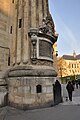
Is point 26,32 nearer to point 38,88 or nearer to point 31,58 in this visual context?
point 31,58

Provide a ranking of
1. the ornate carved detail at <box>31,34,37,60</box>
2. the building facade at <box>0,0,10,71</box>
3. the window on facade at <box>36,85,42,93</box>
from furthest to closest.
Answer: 1. the building facade at <box>0,0,10,71</box>
2. the ornate carved detail at <box>31,34,37,60</box>
3. the window on facade at <box>36,85,42,93</box>

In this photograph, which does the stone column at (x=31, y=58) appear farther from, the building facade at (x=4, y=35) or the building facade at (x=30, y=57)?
the building facade at (x=4, y=35)

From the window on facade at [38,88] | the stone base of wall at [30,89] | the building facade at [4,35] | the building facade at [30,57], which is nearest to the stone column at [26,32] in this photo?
the building facade at [30,57]

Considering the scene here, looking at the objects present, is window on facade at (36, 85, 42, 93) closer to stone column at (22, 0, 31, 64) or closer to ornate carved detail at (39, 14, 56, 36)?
stone column at (22, 0, 31, 64)

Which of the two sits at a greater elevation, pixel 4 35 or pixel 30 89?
pixel 4 35

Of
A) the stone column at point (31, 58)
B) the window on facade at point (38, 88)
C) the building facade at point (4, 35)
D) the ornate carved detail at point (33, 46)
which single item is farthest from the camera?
the building facade at point (4, 35)

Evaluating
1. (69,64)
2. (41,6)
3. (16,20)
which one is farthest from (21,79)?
(69,64)

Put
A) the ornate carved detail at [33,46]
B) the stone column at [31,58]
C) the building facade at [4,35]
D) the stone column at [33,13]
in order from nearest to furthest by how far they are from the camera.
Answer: the stone column at [31,58] < the ornate carved detail at [33,46] < the stone column at [33,13] < the building facade at [4,35]

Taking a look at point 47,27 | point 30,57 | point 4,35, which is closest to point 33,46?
point 30,57

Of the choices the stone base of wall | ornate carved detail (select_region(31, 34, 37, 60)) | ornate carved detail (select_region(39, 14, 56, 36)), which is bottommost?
the stone base of wall

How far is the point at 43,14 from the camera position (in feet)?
35.0

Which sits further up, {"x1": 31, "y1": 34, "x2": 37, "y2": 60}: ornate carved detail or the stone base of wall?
{"x1": 31, "y1": 34, "x2": 37, "y2": 60}: ornate carved detail

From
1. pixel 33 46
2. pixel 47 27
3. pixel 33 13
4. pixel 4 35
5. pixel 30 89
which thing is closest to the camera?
pixel 30 89

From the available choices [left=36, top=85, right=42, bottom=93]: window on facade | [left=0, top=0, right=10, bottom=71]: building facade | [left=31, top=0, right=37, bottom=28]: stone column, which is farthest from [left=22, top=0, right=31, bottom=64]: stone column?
[left=0, top=0, right=10, bottom=71]: building facade
